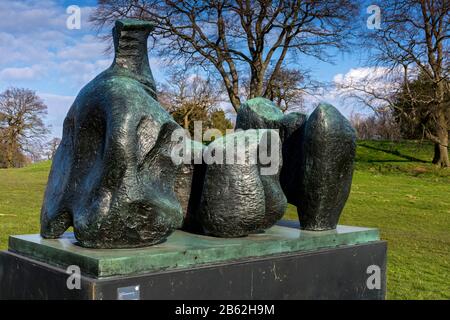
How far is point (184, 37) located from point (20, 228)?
36.3 ft

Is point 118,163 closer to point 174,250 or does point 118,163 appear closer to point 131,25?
point 174,250

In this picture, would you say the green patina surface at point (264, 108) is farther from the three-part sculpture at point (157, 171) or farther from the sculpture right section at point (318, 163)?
the sculpture right section at point (318, 163)

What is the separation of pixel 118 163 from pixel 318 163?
2.03m

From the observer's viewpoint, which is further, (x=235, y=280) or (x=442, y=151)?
(x=442, y=151)

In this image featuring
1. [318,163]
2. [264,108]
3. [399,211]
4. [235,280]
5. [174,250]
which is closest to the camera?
[174,250]

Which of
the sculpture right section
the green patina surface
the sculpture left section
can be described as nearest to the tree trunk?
the green patina surface

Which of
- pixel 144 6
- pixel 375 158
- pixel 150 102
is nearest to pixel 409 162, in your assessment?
pixel 375 158

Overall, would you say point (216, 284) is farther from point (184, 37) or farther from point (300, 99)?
point (300, 99)

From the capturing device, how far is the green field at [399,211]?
704cm

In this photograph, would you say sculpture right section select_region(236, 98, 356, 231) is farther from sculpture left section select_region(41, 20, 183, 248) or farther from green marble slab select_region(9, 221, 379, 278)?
sculpture left section select_region(41, 20, 183, 248)

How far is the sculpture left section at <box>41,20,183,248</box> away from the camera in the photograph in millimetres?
3723

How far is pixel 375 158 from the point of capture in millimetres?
23281

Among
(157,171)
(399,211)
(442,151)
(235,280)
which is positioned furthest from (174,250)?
(442,151)

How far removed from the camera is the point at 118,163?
3727mm
